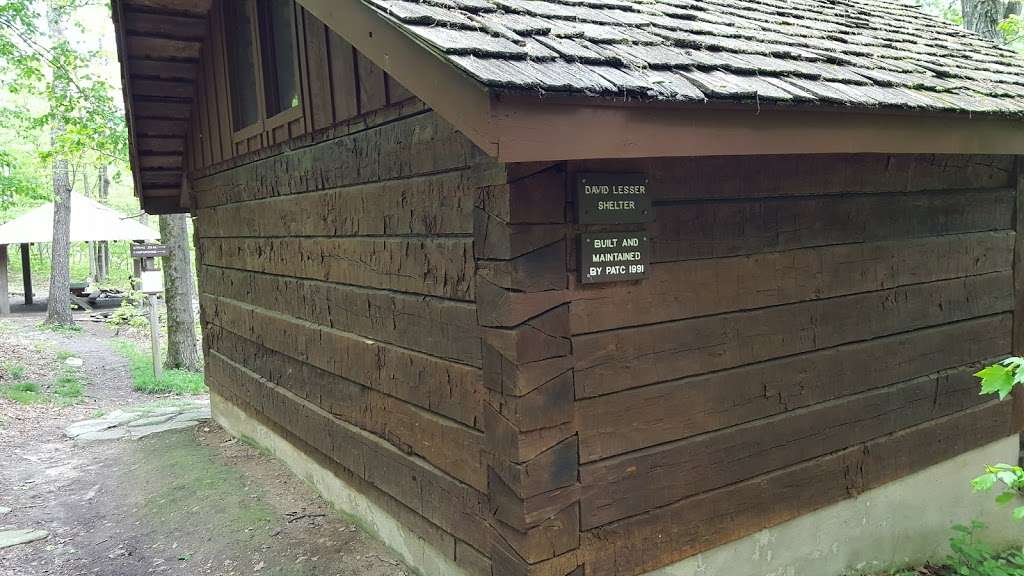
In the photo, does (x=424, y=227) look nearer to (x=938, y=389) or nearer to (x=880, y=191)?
(x=880, y=191)

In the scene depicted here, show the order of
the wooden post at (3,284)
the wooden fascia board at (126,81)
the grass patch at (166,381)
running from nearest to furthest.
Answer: the wooden fascia board at (126,81) < the grass patch at (166,381) < the wooden post at (3,284)

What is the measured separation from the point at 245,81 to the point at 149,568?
12.8 feet

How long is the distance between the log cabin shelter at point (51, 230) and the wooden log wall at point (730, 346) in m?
19.6

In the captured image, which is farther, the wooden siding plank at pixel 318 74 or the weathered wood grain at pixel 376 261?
the wooden siding plank at pixel 318 74

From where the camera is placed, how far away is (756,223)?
3.48 meters

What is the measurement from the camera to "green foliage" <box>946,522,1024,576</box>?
14.4 feet

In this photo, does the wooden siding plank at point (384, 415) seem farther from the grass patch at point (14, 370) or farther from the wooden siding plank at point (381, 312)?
the grass patch at point (14, 370)

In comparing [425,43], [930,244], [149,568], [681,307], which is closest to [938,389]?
[930,244]

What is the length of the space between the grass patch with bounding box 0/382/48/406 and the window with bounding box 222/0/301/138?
22.3ft

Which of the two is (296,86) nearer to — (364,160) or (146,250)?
(364,160)

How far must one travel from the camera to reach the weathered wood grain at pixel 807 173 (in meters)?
Result: 3.14

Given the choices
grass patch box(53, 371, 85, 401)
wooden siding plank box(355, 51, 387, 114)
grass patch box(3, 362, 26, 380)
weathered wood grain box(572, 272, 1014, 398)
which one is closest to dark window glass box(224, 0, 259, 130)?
wooden siding plank box(355, 51, 387, 114)

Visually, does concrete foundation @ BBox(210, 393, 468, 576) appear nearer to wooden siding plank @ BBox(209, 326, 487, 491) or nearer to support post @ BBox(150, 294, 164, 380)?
wooden siding plank @ BBox(209, 326, 487, 491)

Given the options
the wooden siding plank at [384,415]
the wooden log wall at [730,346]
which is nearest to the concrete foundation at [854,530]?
the wooden log wall at [730,346]
